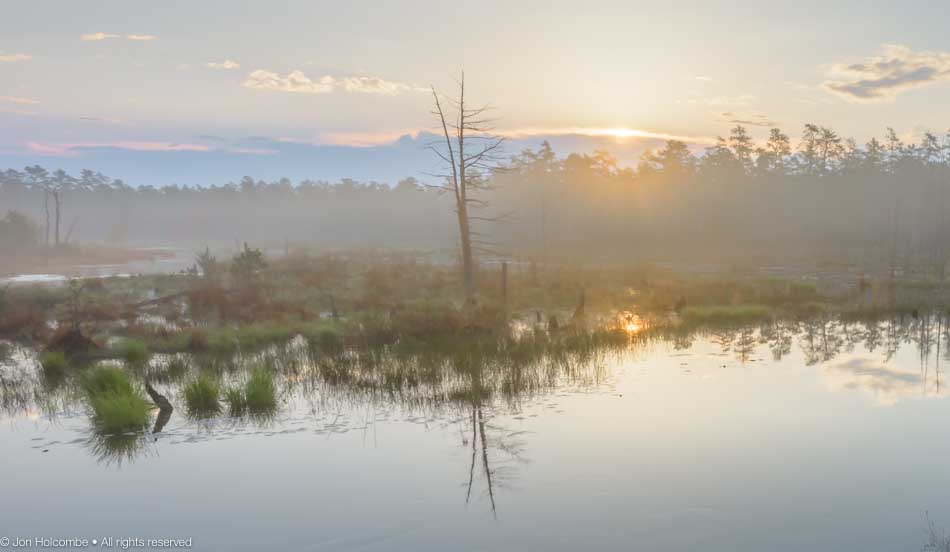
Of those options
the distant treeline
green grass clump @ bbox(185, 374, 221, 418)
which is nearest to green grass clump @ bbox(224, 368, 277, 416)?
green grass clump @ bbox(185, 374, 221, 418)

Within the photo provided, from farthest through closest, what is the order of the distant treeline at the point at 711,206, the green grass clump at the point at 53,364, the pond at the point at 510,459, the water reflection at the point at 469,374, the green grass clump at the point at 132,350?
the distant treeline at the point at 711,206, the green grass clump at the point at 132,350, the green grass clump at the point at 53,364, the water reflection at the point at 469,374, the pond at the point at 510,459

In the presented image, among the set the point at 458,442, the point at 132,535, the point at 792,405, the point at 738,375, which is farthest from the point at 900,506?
the point at 132,535

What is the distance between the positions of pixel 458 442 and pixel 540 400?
115 inches

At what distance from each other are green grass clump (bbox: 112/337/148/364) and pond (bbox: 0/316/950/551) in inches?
55.2

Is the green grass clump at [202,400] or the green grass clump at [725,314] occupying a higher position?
the green grass clump at [202,400]


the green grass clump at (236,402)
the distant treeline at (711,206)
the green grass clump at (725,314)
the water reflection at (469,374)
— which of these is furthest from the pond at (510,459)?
the distant treeline at (711,206)

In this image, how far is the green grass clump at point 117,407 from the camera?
1175cm

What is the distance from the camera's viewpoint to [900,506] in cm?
820

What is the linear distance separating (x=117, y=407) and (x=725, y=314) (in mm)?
21053

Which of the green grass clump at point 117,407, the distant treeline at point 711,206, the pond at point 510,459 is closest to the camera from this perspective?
the pond at point 510,459

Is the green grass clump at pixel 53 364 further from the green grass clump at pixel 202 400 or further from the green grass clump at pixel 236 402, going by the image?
the green grass clump at pixel 236 402

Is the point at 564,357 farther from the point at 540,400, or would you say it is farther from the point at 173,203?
the point at 173,203

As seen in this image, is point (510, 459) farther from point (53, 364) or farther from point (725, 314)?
point (725, 314)

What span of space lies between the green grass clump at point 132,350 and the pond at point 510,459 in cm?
140
